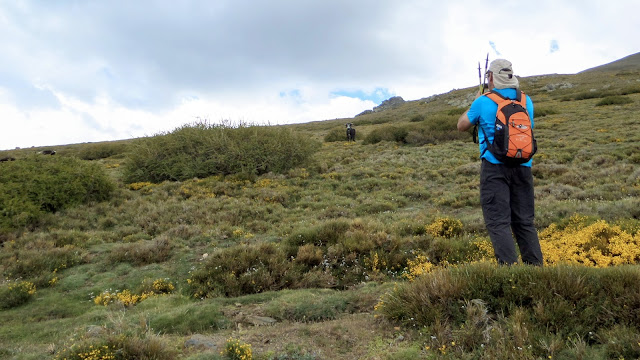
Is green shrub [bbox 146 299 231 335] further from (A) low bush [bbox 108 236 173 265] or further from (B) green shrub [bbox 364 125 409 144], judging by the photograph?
(B) green shrub [bbox 364 125 409 144]

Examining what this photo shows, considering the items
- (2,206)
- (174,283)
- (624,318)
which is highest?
(2,206)

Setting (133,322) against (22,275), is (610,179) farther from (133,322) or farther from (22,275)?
(22,275)

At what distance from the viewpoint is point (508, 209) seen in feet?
12.5

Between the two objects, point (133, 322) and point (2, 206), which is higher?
point (2, 206)

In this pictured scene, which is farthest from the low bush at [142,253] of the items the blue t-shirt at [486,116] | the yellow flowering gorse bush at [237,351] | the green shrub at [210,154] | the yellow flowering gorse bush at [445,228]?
the green shrub at [210,154]

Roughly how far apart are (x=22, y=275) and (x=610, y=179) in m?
13.7

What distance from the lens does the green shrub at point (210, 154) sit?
14945 mm

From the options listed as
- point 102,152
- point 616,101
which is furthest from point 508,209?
point 102,152

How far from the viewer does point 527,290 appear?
2.89 metres

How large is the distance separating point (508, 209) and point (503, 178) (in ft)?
1.12

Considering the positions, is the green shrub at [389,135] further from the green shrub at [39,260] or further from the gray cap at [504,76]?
the gray cap at [504,76]

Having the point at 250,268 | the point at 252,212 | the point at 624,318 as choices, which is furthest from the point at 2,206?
the point at 624,318

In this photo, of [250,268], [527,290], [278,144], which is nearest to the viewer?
[527,290]

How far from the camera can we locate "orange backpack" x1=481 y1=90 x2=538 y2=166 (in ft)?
11.8
